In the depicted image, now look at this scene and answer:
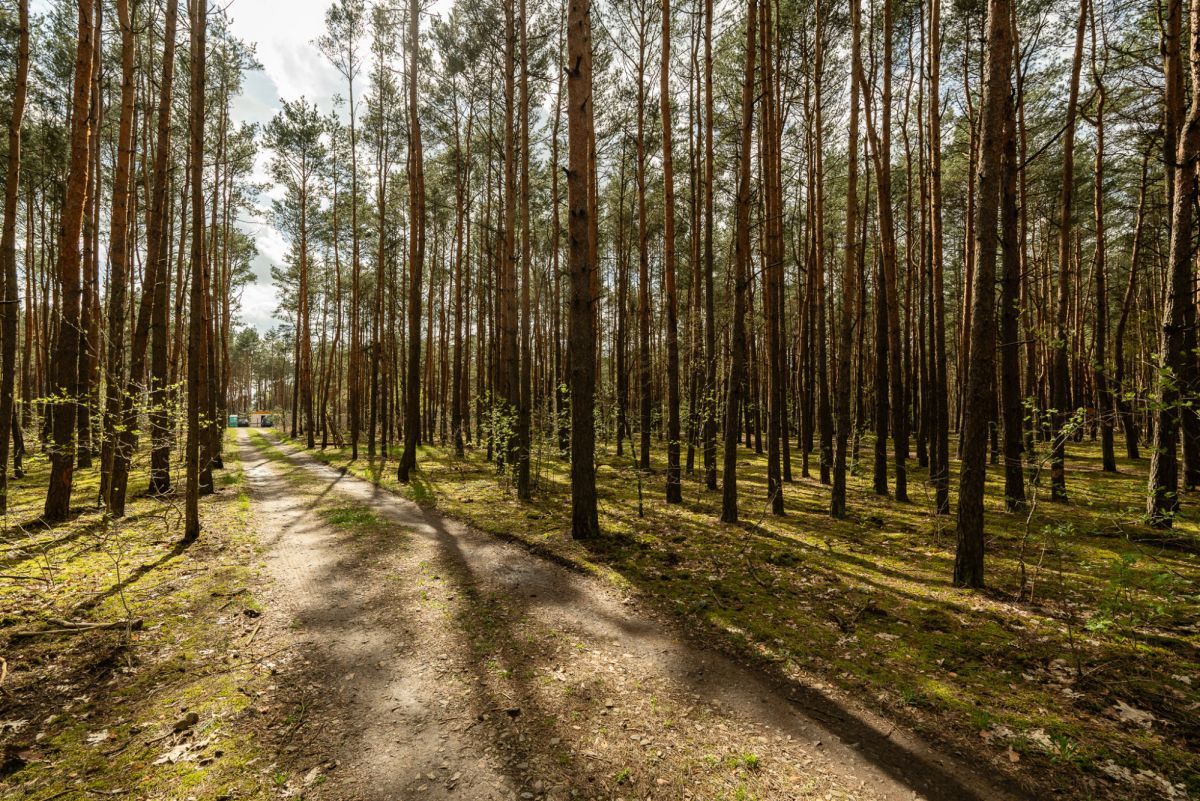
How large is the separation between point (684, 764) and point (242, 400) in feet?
350

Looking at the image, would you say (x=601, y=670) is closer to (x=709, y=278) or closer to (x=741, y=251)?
(x=741, y=251)

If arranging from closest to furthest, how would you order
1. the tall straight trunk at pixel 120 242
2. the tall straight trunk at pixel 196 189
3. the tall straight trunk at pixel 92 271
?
the tall straight trunk at pixel 196 189, the tall straight trunk at pixel 120 242, the tall straight trunk at pixel 92 271

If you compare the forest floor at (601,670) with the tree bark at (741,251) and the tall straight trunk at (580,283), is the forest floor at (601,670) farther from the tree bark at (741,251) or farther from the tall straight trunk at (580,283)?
the tree bark at (741,251)

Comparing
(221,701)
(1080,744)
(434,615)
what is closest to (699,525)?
(434,615)

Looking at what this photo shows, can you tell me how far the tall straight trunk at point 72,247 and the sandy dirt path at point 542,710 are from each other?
240 inches

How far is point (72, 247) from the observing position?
815 cm

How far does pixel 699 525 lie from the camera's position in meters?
8.83

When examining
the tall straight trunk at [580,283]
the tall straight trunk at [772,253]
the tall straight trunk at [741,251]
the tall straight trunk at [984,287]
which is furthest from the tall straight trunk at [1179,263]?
the tall straight trunk at [580,283]

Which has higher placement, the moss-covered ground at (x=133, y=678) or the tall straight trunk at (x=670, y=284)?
the tall straight trunk at (x=670, y=284)

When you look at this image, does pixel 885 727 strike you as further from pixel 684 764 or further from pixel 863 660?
pixel 684 764

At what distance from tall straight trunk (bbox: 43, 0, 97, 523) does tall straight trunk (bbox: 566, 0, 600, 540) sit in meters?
8.21

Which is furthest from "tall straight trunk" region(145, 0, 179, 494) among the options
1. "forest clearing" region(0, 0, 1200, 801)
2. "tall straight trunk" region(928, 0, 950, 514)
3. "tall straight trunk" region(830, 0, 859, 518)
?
"tall straight trunk" region(928, 0, 950, 514)

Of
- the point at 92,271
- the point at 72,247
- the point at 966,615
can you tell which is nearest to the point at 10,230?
the point at 72,247

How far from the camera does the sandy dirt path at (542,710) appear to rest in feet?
9.70
